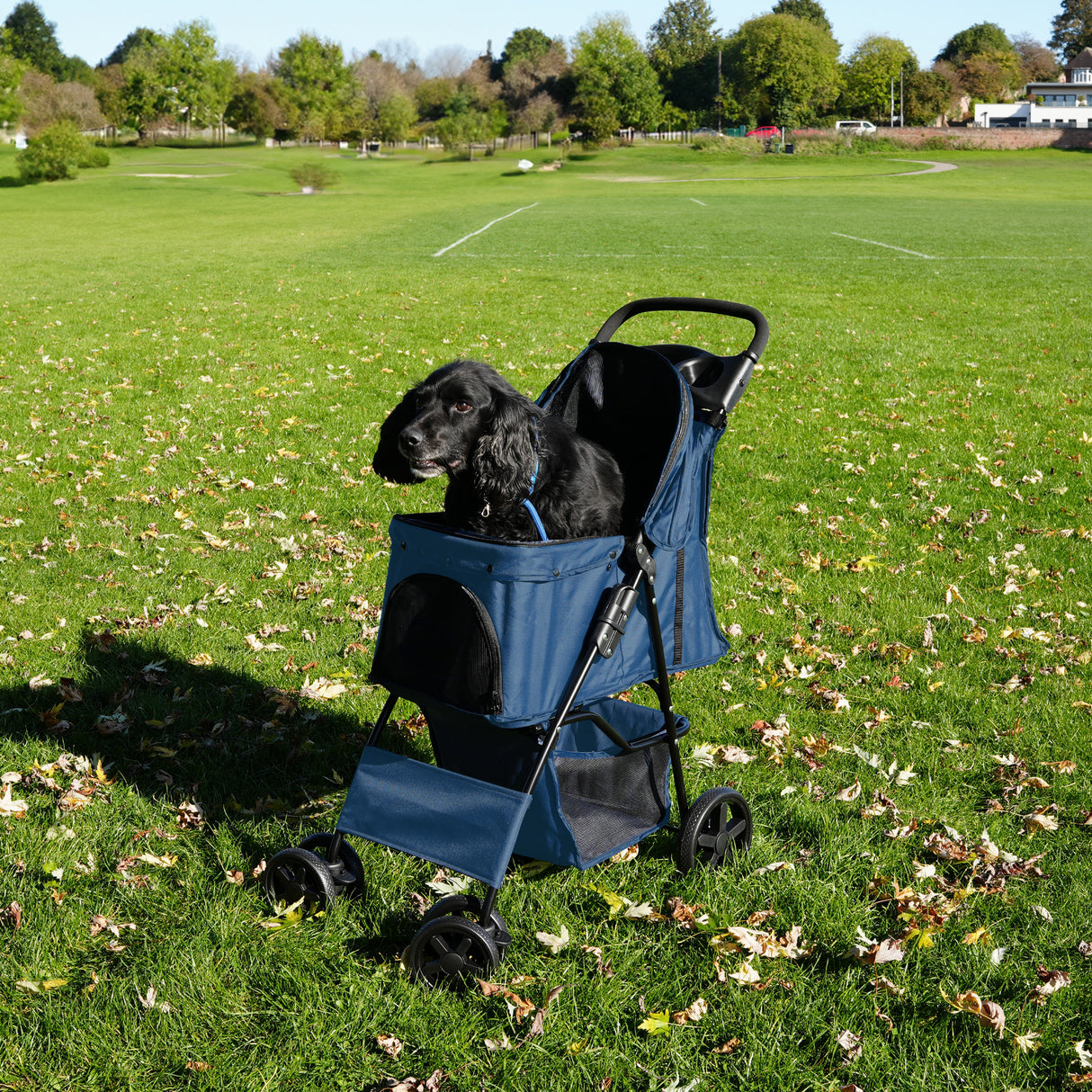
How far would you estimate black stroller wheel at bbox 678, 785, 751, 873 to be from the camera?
3.45 m

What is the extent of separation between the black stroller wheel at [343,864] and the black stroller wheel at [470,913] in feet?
1.28

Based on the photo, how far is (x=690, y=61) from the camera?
11525 centimetres

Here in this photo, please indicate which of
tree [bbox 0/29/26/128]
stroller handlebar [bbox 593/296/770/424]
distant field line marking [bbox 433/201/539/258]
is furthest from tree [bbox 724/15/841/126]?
stroller handlebar [bbox 593/296/770/424]

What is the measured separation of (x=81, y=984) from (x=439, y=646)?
1.48m

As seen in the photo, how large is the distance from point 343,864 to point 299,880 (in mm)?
150

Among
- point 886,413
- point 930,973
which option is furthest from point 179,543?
point 886,413

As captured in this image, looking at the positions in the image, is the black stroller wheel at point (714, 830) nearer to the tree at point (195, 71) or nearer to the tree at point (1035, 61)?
the tree at point (195, 71)

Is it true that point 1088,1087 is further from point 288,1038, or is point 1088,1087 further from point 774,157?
point 774,157

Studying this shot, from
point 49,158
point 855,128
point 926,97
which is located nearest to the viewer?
point 49,158

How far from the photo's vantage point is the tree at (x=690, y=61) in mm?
112125

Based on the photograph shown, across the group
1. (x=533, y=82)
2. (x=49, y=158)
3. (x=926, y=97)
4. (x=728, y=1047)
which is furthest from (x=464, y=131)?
(x=728, y=1047)

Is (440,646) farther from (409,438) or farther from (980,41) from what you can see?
(980,41)

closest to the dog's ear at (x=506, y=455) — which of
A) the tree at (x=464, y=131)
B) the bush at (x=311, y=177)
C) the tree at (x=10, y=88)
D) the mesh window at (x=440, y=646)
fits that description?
the mesh window at (x=440, y=646)

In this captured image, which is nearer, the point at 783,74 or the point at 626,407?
the point at 626,407
